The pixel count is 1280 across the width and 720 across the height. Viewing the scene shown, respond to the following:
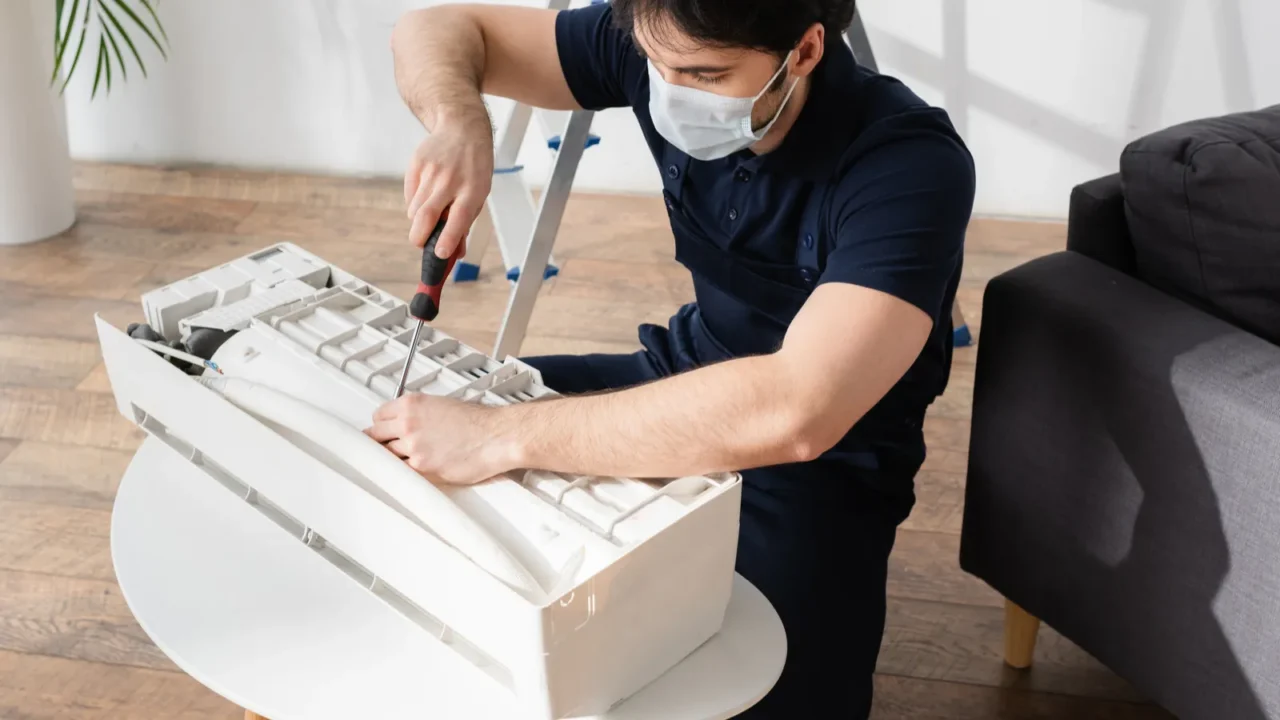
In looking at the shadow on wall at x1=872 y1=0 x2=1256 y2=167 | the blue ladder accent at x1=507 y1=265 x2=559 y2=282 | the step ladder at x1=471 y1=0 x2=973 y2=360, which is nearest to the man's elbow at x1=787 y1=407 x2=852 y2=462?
the step ladder at x1=471 y1=0 x2=973 y2=360

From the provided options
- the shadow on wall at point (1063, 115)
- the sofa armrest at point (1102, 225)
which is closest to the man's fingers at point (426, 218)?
the sofa armrest at point (1102, 225)

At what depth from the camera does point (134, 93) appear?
301cm

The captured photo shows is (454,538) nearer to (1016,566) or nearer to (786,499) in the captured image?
(786,499)

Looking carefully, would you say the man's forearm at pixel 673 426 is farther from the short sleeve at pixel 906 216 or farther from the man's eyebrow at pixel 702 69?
the man's eyebrow at pixel 702 69

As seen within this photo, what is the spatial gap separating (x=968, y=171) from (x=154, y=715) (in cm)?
122

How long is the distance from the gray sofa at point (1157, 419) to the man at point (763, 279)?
0.39 feet

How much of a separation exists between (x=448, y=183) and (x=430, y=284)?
Result: 5.5 inches

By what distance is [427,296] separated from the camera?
115 cm

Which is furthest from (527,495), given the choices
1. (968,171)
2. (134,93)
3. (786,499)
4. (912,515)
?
(134,93)

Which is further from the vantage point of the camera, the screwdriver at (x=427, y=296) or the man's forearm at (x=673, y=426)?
the screwdriver at (x=427, y=296)

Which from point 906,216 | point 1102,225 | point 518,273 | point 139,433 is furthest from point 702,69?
point 139,433

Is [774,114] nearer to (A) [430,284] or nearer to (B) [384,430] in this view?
(A) [430,284]

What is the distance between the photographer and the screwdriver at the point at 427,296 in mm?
1121

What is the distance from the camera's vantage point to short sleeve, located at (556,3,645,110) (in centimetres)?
148
